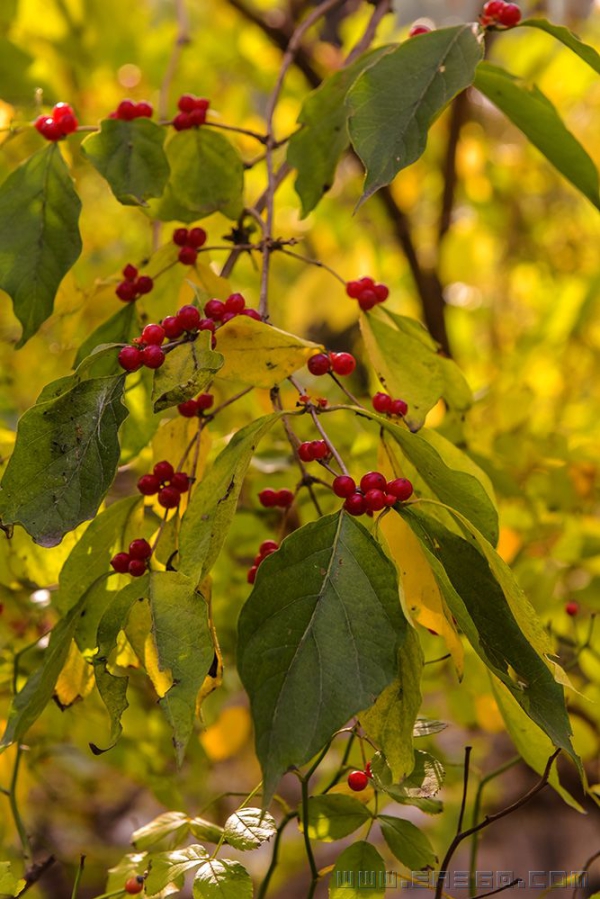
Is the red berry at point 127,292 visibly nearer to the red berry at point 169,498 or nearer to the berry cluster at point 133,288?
the berry cluster at point 133,288

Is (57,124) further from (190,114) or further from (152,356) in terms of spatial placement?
(152,356)

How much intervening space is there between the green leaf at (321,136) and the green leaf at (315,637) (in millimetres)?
367

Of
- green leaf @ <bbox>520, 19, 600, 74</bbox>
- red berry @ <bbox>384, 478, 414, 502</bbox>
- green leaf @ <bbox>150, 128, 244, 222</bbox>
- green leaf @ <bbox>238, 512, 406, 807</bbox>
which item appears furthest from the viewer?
green leaf @ <bbox>150, 128, 244, 222</bbox>

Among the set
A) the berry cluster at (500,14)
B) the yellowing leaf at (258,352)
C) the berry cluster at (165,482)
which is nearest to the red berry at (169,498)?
the berry cluster at (165,482)

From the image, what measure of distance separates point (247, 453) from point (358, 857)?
0.92 feet

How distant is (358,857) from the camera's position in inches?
22.7

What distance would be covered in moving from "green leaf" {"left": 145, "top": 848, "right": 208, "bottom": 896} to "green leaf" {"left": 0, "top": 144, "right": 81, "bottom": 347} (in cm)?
38

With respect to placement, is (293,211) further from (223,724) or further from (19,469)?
(19,469)

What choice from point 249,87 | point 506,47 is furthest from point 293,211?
point 506,47

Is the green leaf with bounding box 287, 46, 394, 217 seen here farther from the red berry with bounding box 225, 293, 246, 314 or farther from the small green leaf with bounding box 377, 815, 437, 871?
the small green leaf with bounding box 377, 815, 437, 871

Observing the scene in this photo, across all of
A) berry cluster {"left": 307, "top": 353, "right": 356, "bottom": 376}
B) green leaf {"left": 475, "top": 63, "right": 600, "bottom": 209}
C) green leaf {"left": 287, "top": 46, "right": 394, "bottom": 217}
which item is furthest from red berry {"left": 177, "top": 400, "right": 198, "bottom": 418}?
green leaf {"left": 475, "top": 63, "right": 600, "bottom": 209}

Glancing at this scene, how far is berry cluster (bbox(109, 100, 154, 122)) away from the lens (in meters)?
0.70

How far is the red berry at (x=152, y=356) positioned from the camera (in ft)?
1.71

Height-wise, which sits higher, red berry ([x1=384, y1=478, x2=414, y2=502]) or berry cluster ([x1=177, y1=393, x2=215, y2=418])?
berry cluster ([x1=177, y1=393, x2=215, y2=418])
